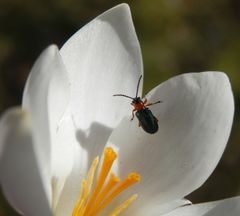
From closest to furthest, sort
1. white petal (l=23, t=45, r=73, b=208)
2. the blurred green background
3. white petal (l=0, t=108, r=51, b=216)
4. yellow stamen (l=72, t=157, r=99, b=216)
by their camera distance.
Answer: white petal (l=0, t=108, r=51, b=216), white petal (l=23, t=45, r=73, b=208), yellow stamen (l=72, t=157, r=99, b=216), the blurred green background

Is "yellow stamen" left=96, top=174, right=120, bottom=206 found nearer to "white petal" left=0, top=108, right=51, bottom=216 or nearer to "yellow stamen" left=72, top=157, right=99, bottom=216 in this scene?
"yellow stamen" left=72, top=157, right=99, bottom=216

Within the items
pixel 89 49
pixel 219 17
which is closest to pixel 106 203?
pixel 89 49

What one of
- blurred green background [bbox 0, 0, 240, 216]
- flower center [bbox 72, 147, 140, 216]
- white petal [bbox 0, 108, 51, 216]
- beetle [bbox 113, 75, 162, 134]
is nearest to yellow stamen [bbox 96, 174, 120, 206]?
flower center [bbox 72, 147, 140, 216]

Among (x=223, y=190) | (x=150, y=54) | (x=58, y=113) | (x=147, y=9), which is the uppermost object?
(x=147, y=9)

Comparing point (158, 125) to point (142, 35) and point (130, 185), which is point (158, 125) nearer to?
point (130, 185)

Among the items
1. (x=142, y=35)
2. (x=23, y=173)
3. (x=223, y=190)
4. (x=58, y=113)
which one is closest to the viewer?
(x=23, y=173)
